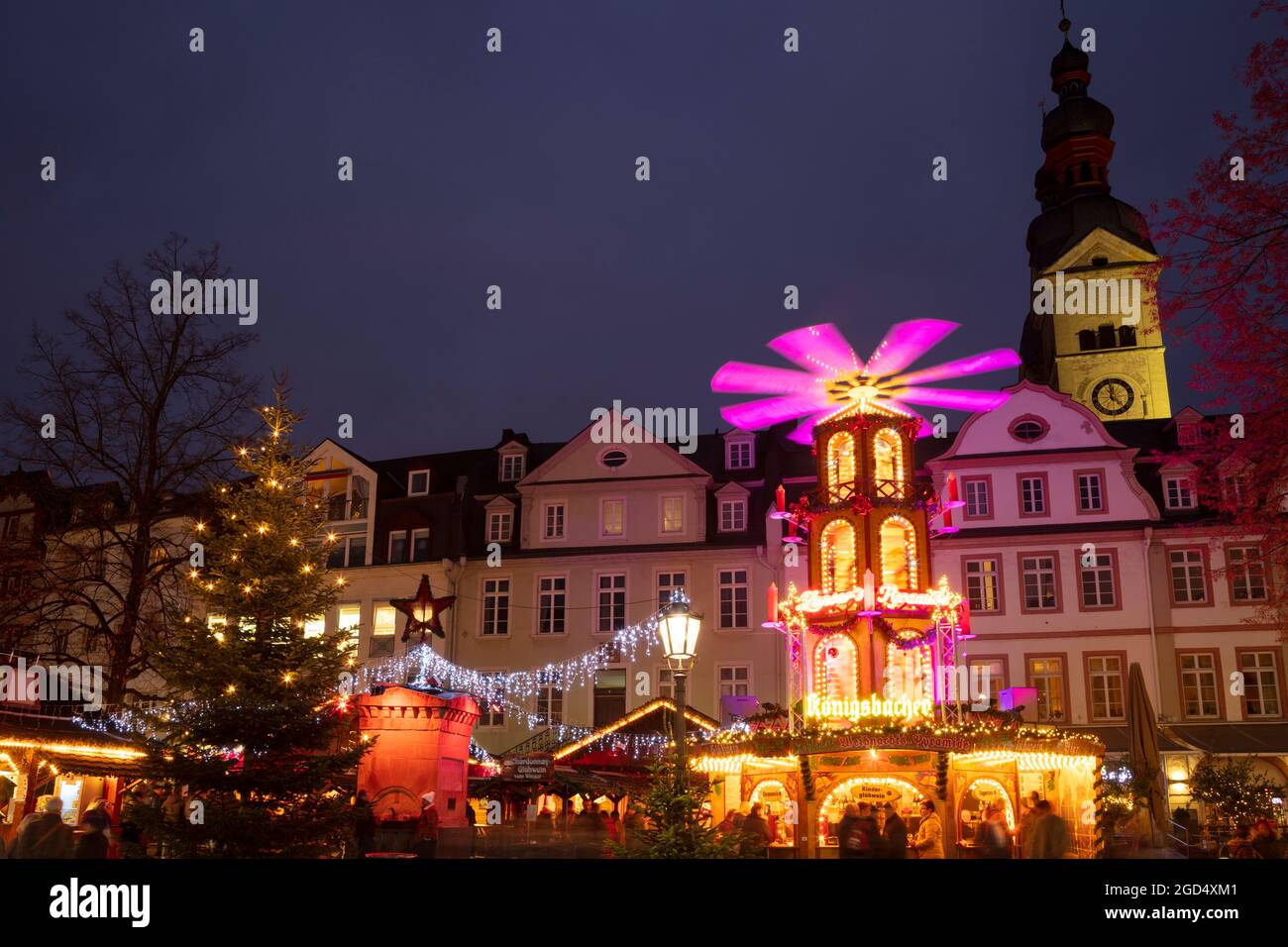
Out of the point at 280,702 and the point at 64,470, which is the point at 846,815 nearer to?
the point at 280,702

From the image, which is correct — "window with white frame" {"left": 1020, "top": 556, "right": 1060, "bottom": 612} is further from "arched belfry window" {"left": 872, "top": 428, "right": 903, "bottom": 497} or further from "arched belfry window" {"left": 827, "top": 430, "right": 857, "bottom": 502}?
"arched belfry window" {"left": 827, "top": 430, "right": 857, "bottom": 502}

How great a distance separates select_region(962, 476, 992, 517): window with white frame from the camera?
122 feet

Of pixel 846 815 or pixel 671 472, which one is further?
pixel 671 472

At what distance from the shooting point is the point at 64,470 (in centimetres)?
2381

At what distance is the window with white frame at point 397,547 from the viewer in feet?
139

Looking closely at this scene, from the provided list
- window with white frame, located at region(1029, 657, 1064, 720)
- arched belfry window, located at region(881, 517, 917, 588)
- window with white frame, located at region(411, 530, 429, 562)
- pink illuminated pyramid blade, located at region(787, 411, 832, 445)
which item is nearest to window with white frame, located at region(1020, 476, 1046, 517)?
window with white frame, located at region(1029, 657, 1064, 720)

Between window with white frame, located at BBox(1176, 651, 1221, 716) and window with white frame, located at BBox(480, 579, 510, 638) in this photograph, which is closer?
window with white frame, located at BBox(1176, 651, 1221, 716)

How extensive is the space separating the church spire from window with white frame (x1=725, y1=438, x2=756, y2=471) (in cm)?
3284

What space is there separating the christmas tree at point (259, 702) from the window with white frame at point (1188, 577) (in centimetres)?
2641

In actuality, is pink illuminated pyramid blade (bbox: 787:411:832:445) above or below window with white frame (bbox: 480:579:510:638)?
above

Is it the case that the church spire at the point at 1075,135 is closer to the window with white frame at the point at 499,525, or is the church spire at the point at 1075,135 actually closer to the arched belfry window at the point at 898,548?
the window with white frame at the point at 499,525
